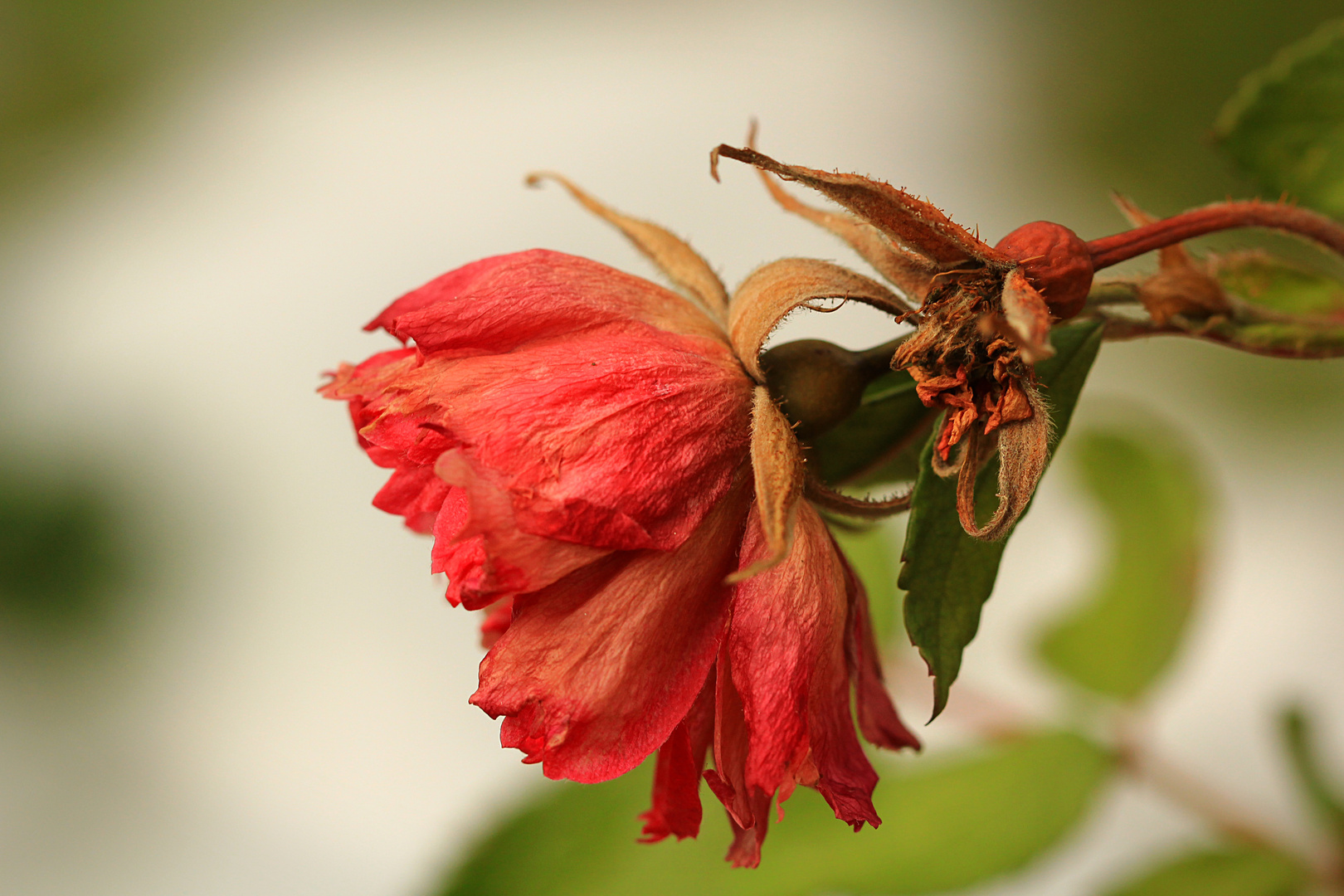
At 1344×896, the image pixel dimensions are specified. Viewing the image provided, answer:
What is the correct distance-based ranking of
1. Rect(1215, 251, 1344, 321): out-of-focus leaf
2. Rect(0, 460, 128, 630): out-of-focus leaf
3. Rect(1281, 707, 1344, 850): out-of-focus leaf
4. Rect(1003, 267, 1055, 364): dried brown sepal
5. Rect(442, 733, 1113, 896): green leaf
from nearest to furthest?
Rect(1003, 267, 1055, 364): dried brown sepal, Rect(1215, 251, 1344, 321): out-of-focus leaf, Rect(442, 733, 1113, 896): green leaf, Rect(1281, 707, 1344, 850): out-of-focus leaf, Rect(0, 460, 128, 630): out-of-focus leaf

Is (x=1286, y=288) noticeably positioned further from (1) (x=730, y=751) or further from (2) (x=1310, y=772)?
(2) (x=1310, y=772)

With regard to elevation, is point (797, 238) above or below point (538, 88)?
below

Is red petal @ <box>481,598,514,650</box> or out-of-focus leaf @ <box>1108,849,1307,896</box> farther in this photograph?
out-of-focus leaf @ <box>1108,849,1307,896</box>

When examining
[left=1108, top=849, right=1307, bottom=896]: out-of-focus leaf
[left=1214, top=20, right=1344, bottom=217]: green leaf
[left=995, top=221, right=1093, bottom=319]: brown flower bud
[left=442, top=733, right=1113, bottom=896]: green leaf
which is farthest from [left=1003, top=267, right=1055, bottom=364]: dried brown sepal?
[left=1108, top=849, right=1307, bottom=896]: out-of-focus leaf

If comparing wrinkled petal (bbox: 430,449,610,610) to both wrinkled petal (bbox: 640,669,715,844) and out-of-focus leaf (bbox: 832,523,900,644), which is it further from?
out-of-focus leaf (bbox: 832,523,900,644)

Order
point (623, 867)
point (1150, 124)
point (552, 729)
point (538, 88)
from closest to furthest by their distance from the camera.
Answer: point (552, 729), point (623, 867), point (1150, 124), point (538, 88)

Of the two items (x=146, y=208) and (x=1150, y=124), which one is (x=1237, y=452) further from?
(x=146, y=208)

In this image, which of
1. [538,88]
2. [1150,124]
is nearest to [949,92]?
[1150,124]

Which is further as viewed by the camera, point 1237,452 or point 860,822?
point 1237,452
